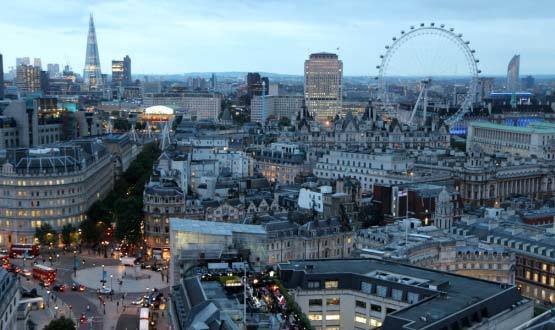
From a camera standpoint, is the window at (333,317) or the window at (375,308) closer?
the window at (375,308)

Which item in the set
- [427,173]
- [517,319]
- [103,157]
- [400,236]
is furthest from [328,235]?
[103,157]

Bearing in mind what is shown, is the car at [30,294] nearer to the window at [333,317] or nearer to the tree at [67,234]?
the tree at [67,234]

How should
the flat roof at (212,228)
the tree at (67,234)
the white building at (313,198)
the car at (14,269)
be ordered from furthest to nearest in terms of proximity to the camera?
1. the tree at (67,234)
2. the white building at (313,198)
3. the car at (14,269)
4. the flat roof at (212,228)

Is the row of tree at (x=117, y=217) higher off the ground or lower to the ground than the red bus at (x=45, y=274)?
higher

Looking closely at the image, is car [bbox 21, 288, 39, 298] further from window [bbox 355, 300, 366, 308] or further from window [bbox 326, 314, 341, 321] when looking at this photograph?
window [bbox 355, 300, 366, 308]

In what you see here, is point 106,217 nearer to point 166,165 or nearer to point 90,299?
point 166,165

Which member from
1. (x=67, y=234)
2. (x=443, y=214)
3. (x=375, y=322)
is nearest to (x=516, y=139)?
(x=443, y=214)

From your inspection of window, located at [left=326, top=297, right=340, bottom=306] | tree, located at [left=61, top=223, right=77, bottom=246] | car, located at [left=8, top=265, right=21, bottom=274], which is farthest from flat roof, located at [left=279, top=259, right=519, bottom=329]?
tree, located at [left=61, top=223, right=77, bottom=246]

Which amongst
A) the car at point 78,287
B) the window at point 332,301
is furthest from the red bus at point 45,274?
the window at point 332,301
